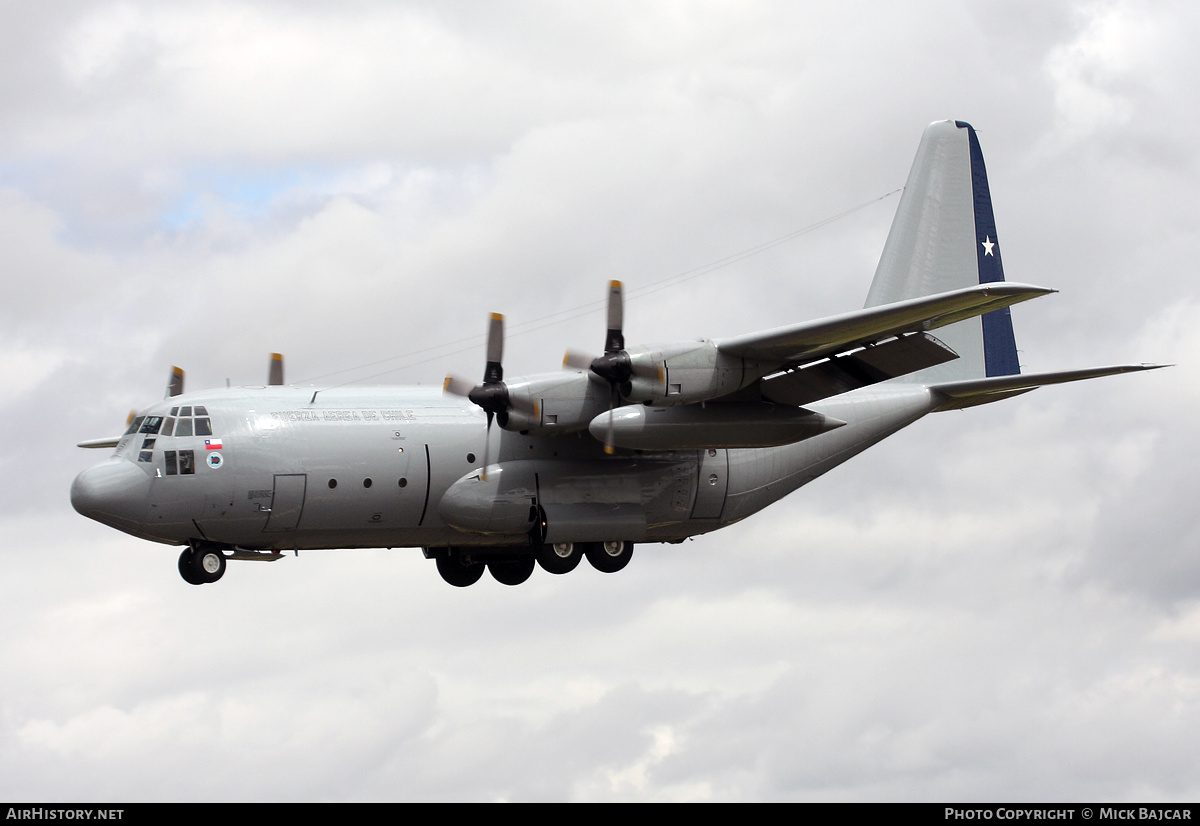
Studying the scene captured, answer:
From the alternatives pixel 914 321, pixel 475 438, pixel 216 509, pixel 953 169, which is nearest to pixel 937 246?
pixel 953 169

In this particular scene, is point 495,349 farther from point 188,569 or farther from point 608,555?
point 188,569

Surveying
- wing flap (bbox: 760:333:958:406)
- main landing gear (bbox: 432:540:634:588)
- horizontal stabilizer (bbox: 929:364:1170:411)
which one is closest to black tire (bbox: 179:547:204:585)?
main landing gear (bbox: 432:540:634:588)

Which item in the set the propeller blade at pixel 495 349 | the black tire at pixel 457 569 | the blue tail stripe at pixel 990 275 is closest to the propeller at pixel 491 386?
the propeller blade at pixel 495 349

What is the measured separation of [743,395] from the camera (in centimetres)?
2317

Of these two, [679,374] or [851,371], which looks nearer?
[679,374]

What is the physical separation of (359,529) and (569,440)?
384 centimetres

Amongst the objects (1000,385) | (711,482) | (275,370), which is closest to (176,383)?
(275,370)

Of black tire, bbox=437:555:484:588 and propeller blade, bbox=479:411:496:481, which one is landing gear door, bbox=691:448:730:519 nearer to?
propeller blade, bbox=479:411:496:481

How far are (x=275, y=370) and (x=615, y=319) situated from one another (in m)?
6.92

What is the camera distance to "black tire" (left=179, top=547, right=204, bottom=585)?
22.9m

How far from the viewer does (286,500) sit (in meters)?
22.6

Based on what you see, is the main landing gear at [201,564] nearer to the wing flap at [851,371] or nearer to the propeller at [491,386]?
the propeller at [491,386]

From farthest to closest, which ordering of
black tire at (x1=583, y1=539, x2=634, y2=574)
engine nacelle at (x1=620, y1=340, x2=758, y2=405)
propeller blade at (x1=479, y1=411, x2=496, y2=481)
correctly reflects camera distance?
black tire at (x1=583, y1=539, x2=634, y2=574)
propeller blade at (x1=479, y1=411, x2=496, y2=481)
engine nacelle at (x1=620, y1=340, x2=758, y2=405)

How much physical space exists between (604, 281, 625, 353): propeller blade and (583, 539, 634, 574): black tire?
173 inches
